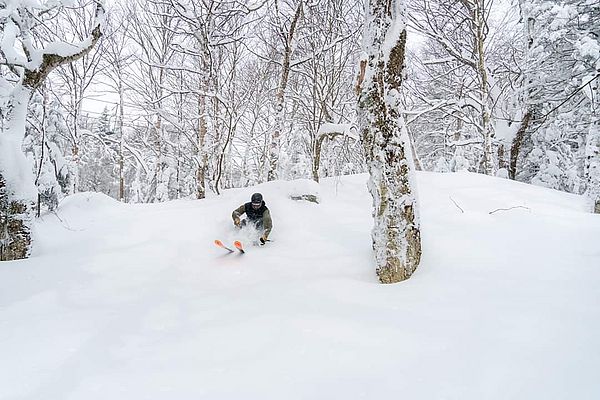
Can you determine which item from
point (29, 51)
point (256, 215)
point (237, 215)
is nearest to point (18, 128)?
point (29, 51)

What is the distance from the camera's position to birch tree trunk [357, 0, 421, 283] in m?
3.87

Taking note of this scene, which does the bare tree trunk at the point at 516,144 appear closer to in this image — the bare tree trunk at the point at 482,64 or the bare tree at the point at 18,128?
the bare tree trunk at the point at 482,64

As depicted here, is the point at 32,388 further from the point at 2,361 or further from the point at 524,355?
the point at 524,355

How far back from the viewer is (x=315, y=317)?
3.05 m

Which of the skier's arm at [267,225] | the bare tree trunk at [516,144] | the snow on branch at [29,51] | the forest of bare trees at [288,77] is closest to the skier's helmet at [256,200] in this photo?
the skier's arm at [267,225]

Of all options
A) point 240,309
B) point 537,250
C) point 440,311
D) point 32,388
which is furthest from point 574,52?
point 32,388

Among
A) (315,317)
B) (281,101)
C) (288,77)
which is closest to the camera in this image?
(315,317)

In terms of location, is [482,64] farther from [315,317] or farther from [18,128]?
[18,128]

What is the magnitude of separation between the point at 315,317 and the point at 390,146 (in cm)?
205

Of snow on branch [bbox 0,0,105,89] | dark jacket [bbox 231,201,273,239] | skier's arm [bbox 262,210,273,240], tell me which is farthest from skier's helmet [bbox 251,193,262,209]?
snow on branch [bbox 0,0,105,89]

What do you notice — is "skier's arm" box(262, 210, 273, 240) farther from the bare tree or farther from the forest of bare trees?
the bare tree

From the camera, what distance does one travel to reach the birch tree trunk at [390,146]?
3867 mm

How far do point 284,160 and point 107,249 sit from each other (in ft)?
50.7

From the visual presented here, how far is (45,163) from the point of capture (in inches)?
359
